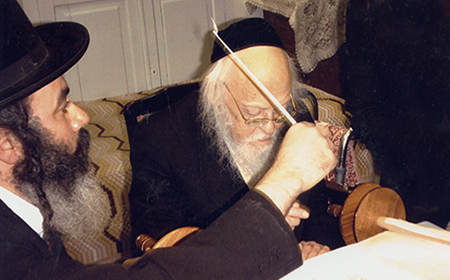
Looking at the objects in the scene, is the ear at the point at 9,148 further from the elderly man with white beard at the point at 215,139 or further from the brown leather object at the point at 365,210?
the brown leather object at the point at 365,210

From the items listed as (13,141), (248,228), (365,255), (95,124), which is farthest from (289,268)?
(95,124)

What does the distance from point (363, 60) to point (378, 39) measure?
8 centimetres

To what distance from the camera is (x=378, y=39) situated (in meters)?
1.25

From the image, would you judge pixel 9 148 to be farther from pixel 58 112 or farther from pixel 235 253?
pixel 235 253

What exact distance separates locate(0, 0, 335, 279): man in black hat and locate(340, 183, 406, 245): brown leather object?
0.64 ft

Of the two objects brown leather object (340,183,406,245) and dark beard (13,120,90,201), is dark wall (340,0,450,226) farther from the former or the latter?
dark beard (13,120,90,201)

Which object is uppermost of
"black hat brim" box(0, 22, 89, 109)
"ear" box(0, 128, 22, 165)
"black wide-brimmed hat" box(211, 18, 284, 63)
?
"black hat brim" box(0, 22, 89, 109)

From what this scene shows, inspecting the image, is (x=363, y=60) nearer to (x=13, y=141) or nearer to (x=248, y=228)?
(x=248, y=228)

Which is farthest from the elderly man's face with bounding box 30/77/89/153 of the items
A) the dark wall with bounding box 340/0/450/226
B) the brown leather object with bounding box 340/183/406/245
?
the dark wall with bounding box 340/0/450/226

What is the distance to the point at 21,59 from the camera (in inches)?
29.3

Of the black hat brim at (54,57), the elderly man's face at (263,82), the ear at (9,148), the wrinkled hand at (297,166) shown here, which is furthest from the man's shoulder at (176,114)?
the wrinkled hand at (297,166)

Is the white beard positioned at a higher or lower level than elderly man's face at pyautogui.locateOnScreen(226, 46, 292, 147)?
lower

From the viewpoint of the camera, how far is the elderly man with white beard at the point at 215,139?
1.19 m

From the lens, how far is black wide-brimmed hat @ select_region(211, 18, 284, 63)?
1.18 meters
